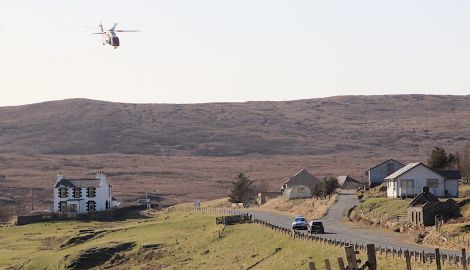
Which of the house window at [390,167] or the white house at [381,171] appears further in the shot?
the white house at [381,171]

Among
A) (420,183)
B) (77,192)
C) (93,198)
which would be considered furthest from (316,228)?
(93,198)

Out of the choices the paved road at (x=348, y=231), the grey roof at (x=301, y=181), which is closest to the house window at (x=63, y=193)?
the grey roof at (x=301, y=181)

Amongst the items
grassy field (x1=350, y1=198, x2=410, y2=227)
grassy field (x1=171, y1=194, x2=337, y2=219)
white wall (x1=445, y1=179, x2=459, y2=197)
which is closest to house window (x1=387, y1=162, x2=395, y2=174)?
grassy field (x1=171, y1=194, x2=337, y2=219)

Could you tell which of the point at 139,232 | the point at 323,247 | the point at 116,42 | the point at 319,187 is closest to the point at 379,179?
the point at 319,187

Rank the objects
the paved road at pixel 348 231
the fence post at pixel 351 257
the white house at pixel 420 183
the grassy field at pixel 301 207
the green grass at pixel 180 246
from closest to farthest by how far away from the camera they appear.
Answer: the fence post at pixel 351 257 → the paved road at pixel 348 231 → the green grass at pixel 180 246 → the white house at pixel 420 183 → the grassy field at pixel 301 207

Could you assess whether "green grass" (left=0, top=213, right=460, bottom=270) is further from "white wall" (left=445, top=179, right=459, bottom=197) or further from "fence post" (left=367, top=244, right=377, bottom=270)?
"white wall" (left=445, top=179, right=459, bottom=197)

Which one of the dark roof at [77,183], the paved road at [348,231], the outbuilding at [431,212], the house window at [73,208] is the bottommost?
the paved road at [348,231]

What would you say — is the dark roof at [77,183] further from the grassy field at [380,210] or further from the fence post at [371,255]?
the fence post at [371,255]

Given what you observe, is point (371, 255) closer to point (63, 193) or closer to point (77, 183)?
point (63, 193)
